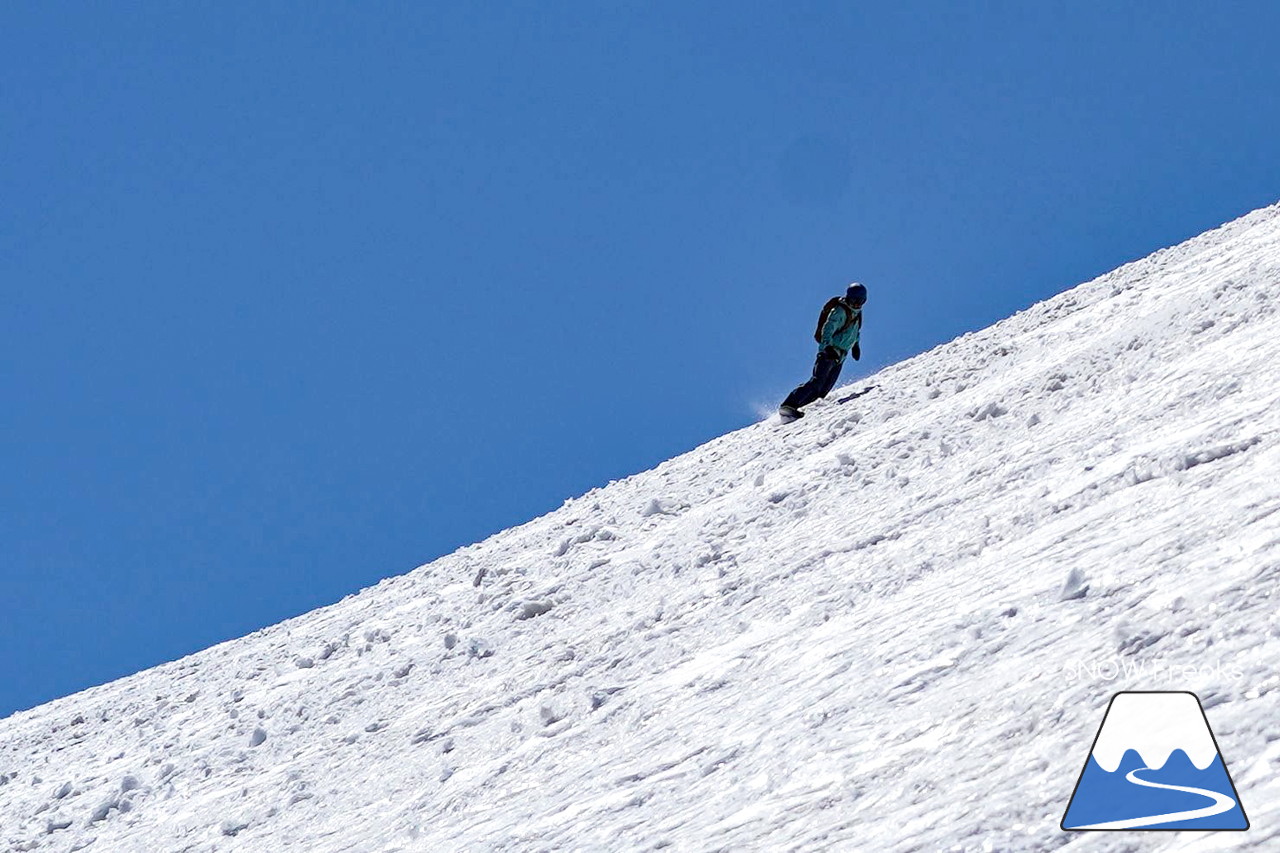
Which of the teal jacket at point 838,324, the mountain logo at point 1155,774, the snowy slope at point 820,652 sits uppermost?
the teal jacket at point 838,324

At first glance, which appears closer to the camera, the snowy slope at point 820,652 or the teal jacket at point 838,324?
the snowy slope at point 820,652

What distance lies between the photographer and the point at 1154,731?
504cm

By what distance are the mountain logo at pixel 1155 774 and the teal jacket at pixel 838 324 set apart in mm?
12289

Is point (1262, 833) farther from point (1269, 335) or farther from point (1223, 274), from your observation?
point (1223, 274)

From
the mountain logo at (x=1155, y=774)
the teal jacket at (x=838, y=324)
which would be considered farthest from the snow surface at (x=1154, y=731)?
the teal jacket at (x=838, y=324)

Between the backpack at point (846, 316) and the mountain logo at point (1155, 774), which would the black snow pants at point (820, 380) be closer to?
the backpack at point (846, 316)

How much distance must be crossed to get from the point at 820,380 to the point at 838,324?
2.96 ft

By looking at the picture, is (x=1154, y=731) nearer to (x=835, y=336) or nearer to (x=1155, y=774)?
(x=1155, y=774)

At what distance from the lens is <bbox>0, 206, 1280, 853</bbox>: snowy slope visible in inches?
222

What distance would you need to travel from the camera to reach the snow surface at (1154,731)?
16.0 feet

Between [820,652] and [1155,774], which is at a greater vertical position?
[820,652]

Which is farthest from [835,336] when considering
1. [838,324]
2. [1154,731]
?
[1154,731]

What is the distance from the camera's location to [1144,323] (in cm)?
1384

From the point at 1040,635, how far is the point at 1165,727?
145 centimetres
